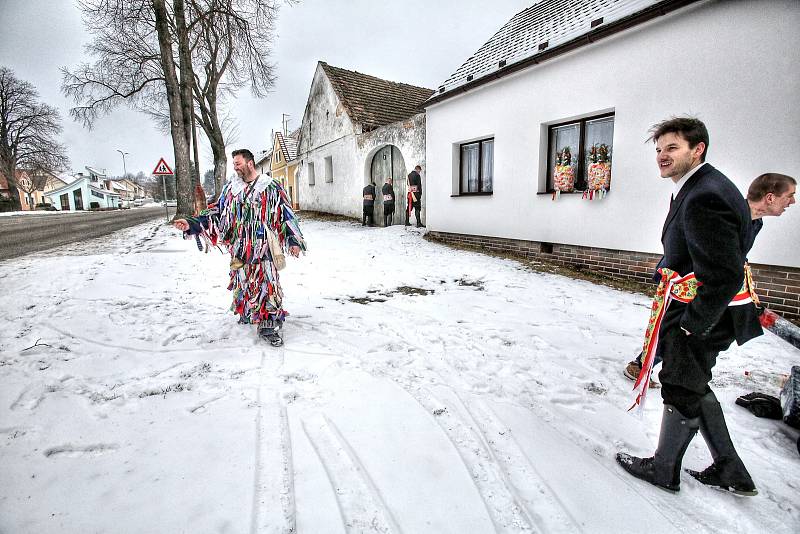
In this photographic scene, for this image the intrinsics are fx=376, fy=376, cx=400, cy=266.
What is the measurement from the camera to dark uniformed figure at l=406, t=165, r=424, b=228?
1055 centimetres

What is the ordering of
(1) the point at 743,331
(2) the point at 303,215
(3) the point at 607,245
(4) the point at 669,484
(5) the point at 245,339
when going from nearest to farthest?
(1) the point at 743,331 → (4) the point at 669,484 → (5) the point at 245,339 → (3) the point at 607,245 → (2) the point at 303,215

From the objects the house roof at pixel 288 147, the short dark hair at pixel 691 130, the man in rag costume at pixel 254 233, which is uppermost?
the house roof at pixel 288 147

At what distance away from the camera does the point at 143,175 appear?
11106 centimetres

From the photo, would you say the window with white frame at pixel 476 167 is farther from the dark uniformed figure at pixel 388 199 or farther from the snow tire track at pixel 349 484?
the snow tire track at pixel 349 484

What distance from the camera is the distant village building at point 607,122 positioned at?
4457 mm

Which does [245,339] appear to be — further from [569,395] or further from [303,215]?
[303,215]

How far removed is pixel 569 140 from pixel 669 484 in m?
6.23

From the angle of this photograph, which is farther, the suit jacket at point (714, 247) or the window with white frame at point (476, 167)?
the window with white frame at point (476, 167)

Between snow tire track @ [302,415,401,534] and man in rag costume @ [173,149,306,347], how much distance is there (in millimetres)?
1388

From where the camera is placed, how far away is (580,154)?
658 cm

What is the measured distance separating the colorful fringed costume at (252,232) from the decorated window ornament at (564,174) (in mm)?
5075

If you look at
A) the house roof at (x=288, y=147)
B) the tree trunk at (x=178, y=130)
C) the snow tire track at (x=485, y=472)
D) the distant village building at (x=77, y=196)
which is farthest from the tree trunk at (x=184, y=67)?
the distant village building at (x=77, y=196)

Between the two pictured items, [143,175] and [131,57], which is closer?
[131,57]

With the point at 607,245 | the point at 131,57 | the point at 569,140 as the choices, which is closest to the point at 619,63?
the point at 569,140
